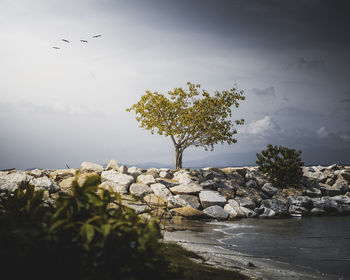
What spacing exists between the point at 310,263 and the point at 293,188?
15.5 metres

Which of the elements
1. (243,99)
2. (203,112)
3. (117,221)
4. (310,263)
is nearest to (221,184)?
(203,112)

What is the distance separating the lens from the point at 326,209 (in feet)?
64.3

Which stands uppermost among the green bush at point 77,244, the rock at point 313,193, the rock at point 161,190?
the green bush at point 77,244

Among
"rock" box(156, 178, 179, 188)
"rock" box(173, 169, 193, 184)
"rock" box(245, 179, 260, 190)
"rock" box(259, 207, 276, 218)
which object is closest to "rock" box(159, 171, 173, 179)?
"rock" box(173, 169, 193, 184)

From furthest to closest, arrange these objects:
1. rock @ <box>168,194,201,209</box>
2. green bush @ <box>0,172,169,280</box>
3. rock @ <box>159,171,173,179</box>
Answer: rock @ <box>159,171,173,179</box> < rock @ <box>168,194,201,209</box> < green bush @ <box>0,172,169,280</box>

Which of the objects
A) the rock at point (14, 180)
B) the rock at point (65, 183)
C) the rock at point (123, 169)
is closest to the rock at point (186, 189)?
the rock at point (123, 169)

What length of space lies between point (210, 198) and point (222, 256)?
378 inches

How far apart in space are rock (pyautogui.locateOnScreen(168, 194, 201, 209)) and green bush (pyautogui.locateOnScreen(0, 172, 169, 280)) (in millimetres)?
13423

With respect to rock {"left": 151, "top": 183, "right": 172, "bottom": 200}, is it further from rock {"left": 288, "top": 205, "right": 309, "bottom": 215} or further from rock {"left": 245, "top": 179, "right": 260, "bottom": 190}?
rock {"left": 288, "top": 205, "right": 309, "bottom": 215}

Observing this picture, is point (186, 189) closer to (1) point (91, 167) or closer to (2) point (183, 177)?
(2) point (183, 177)

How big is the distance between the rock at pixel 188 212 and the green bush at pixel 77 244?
12.6 metres

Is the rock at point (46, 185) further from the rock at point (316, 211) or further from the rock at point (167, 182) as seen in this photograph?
the rock at point (316, 211)

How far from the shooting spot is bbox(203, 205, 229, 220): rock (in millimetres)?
16203

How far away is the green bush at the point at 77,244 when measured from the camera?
2.62m
